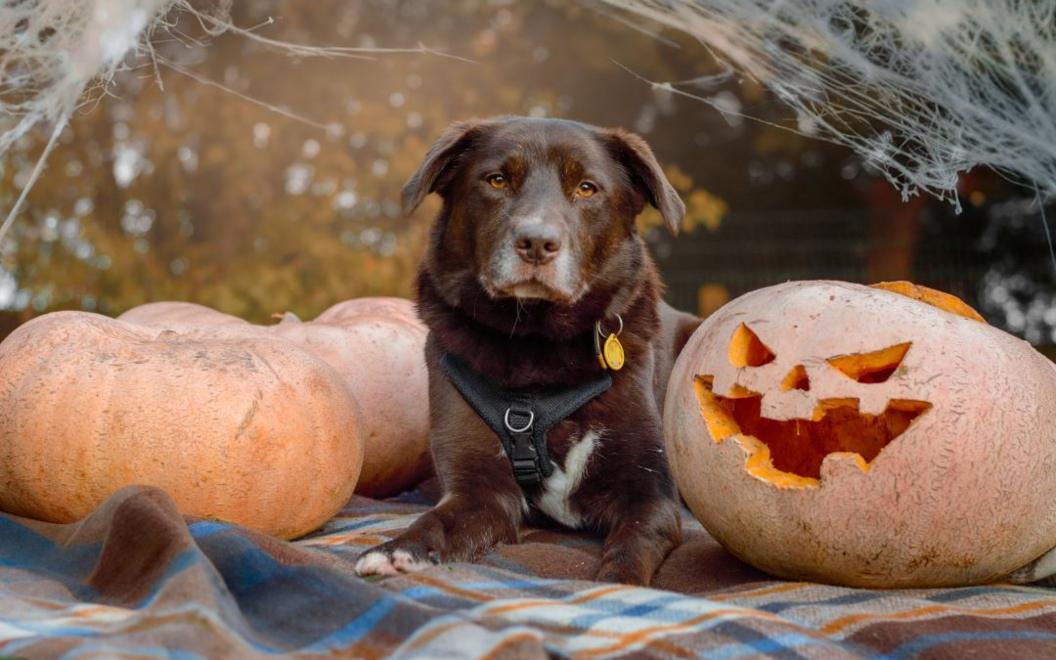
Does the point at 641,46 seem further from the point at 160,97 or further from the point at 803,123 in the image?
the point at 803,123

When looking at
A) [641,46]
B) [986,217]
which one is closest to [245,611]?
[641,46]

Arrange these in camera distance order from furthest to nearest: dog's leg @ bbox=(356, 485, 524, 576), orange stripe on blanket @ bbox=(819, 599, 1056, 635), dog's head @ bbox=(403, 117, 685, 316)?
dog's head @ bbox=(403, 117, 685, 316)
dog's leg @ bbox=(356, 485, 524, 576)
orange stripe on blanket @ bbox=(819, 599, 1056, 635)

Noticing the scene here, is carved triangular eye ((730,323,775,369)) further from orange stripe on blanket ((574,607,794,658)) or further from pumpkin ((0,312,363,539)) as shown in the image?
pumpkin ((0,312,363,539))

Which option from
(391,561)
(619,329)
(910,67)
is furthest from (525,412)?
(910,67)

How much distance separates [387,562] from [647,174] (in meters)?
1.66

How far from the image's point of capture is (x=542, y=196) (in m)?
3.49

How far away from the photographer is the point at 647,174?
3746mm

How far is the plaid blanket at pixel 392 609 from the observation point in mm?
1966

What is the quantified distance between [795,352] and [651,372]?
1.02 meters

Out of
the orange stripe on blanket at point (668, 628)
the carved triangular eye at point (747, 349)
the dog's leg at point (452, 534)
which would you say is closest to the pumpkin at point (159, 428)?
the dog's leg at point (452, 534)

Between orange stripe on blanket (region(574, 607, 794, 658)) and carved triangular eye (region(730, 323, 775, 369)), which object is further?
carved triangular eye (region(730, 323, 775, 369))

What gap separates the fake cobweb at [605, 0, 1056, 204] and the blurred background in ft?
12.9

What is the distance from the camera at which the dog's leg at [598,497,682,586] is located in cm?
295

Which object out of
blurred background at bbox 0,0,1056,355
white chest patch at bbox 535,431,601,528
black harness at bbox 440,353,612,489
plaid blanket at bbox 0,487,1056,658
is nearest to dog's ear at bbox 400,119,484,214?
black harness at bbox 440,353,612,489
